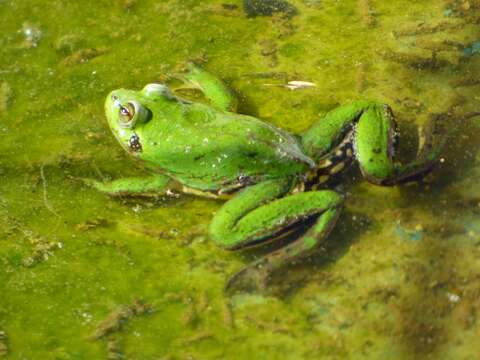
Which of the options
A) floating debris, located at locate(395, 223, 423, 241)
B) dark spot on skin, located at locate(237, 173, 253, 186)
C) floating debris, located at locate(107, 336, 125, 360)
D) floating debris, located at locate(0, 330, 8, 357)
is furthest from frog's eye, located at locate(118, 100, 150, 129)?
floating debris, located at locate(395, 223, 423, 241)

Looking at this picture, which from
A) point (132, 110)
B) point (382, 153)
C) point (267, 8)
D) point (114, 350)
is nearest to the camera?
→ point (114, 350)

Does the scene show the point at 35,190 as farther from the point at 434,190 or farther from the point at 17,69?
the point at 434,190

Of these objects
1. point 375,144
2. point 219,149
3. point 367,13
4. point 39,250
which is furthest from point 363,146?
point 39,250

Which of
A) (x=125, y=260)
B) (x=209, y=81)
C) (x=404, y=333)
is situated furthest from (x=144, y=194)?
(x=404, y=333)

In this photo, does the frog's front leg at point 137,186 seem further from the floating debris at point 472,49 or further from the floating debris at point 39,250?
the floating debris at point 472,49

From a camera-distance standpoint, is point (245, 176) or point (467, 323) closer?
point (467, 323)

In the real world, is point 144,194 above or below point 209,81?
below

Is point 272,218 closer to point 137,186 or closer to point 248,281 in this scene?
point 248,281

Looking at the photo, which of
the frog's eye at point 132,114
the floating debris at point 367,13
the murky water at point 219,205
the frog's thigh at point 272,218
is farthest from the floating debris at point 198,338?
the floating debris at point 367,13
